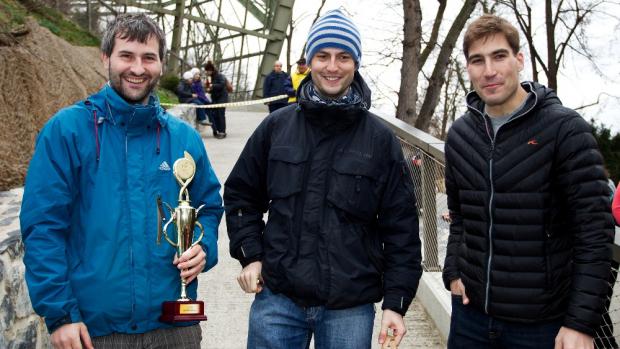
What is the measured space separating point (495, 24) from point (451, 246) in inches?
38.5

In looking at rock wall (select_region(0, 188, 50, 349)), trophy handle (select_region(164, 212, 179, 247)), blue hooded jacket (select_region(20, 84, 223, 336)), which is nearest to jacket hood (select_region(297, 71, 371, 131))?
blue hooded jacket (select_region(20, 84, 223, 336))

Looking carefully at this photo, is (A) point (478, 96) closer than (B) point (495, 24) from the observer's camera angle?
No

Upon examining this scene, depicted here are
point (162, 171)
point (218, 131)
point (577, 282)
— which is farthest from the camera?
point (218, 131)

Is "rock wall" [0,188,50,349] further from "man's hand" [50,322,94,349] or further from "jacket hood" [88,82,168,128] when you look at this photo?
"jacket hood" [88,82,168,128]

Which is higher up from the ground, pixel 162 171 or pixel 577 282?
pixel 162 171

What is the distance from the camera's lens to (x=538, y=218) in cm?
252

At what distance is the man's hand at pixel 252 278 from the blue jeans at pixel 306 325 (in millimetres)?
65

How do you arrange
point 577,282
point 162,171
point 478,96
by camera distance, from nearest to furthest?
point 577,282 → point 162,171 → point 478,96

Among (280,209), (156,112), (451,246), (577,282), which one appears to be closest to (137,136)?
(156,112)

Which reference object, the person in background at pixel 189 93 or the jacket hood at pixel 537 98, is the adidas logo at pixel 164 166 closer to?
the jacket hood at pixel 537 98

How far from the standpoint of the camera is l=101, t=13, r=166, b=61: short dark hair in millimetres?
2562

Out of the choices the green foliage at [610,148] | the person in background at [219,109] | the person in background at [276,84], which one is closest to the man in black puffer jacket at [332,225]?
the person in background at [276,84]

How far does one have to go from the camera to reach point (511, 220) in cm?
257

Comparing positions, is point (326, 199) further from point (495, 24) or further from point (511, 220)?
point (495, 24)
